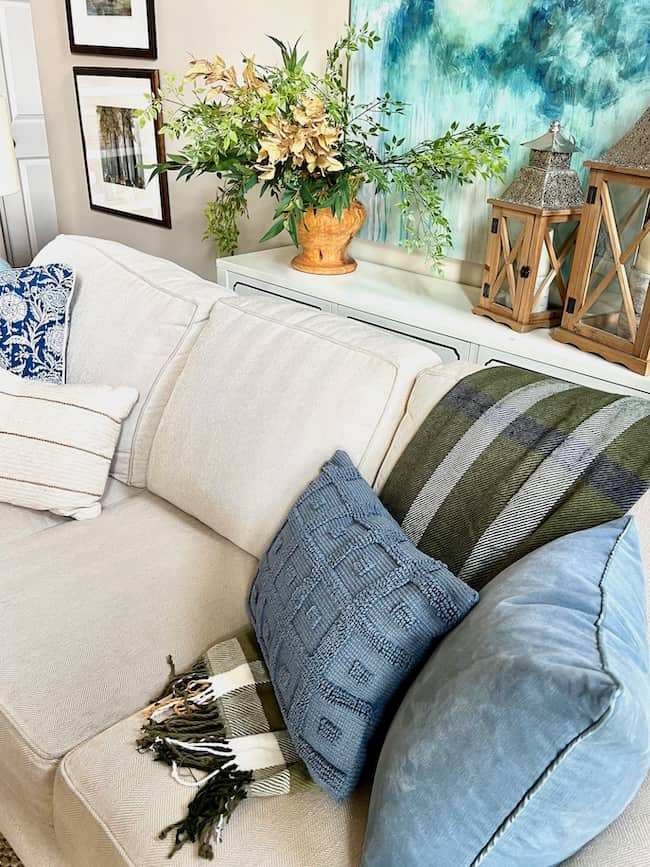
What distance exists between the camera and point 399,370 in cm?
129

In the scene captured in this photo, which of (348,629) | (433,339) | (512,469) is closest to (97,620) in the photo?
(348,629)

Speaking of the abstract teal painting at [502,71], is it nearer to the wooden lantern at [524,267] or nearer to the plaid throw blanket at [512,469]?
the wooden lantern at [524,267]

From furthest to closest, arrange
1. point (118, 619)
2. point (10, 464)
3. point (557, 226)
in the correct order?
1. point (557, 226)
2. point (10, 464)
3. point (118, 619)

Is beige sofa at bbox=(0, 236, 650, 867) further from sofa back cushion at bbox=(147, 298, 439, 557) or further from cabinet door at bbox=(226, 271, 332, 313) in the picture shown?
cabinet door at bbox=(226, 271, 332, 313)

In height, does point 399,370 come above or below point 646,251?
below

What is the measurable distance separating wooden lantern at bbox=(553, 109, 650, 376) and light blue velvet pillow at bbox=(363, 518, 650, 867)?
920mm

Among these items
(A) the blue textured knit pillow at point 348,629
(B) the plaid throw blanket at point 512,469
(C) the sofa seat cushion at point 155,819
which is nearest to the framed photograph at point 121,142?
(B) the plaid throw blanket at point 512,469

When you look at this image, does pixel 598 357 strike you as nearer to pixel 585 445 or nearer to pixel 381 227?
pixel 585 445

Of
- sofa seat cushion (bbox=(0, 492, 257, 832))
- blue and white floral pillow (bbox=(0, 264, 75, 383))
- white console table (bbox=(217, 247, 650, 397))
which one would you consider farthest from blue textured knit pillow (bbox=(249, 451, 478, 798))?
blue and white floral pillow (bbox=(0, 264, 75, 383))

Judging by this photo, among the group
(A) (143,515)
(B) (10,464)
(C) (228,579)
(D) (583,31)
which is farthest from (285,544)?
(D) (583,31)

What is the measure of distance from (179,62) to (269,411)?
1.93 m

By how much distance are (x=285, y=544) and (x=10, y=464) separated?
707 mm

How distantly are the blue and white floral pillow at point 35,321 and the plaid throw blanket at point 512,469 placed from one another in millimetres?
905

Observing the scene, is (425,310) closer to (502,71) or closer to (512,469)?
(502,71)
